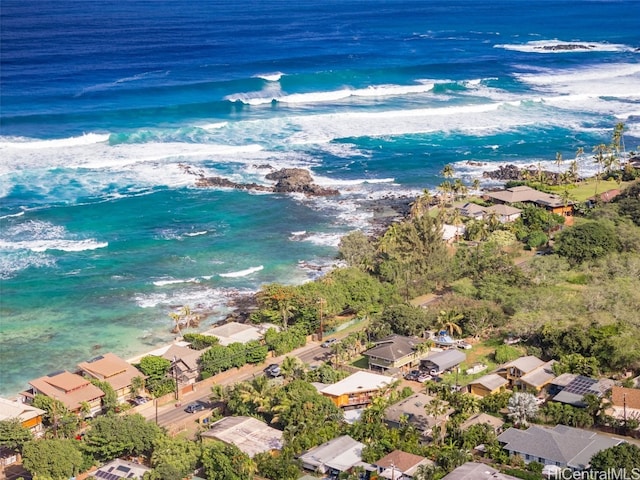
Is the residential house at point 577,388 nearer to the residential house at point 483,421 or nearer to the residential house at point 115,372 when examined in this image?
the residential house at point 483,421

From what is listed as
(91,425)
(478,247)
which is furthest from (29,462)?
(478,247)

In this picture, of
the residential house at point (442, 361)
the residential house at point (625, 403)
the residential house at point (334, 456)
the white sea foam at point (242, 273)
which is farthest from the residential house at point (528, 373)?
the white sea foam at point (242, 273)

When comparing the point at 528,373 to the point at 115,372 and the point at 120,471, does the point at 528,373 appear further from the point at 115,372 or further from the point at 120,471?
the point at 115,372

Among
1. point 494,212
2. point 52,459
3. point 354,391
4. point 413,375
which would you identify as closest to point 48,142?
point 494,212

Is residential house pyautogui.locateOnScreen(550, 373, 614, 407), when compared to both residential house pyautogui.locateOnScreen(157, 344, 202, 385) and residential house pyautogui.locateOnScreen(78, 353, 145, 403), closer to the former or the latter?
residential house pyautogui.locateOnScreen(157, 344, 202, 385)

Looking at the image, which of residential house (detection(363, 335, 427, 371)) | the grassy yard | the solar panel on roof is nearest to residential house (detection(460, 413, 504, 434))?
the solar panel on roof

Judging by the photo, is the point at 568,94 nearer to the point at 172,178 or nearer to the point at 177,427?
the point at 172,178
